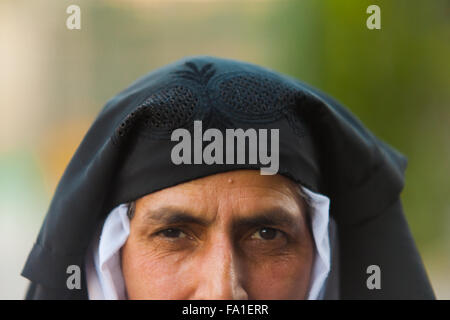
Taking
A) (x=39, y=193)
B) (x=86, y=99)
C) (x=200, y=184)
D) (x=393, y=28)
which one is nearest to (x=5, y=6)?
(x=86, y=99)

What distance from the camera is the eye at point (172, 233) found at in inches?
71.7

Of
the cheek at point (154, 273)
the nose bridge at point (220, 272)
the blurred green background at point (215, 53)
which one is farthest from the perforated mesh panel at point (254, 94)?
the blurred green background at point (215, 53)

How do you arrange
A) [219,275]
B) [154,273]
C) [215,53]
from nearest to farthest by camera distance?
1. [219,275]
2. [154,273]
3. [215,53]

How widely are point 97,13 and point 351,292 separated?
4866 millimetres

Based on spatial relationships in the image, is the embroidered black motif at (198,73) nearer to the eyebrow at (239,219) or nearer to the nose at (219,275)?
the eyebrow at (239,219)

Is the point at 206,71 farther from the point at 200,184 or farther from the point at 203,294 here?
the point at 203,294

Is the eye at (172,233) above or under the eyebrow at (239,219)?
under

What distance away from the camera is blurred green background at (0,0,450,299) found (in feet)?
18.5

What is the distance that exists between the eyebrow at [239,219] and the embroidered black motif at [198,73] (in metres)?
0.51

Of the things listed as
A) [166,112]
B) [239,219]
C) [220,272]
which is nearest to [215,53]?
[166,112]

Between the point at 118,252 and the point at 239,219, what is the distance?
531 mm

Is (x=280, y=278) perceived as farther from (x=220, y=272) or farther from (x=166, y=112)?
(x=166, y=112)

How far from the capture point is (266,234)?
1853 millimetres

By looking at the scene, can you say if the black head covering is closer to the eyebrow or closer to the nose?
the eyebrow
